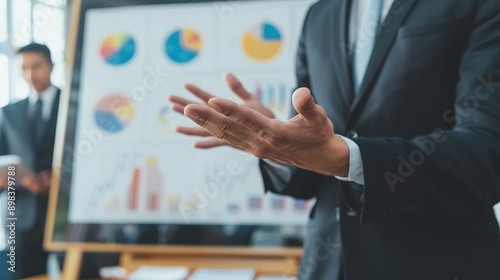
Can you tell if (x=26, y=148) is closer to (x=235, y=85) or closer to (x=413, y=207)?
(x=235, y=85)

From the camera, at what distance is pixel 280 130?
585 millimetres

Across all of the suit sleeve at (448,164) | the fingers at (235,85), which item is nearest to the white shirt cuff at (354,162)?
the suit sleeve at (448,164)

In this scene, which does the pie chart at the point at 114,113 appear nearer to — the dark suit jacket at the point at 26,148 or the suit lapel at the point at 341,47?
the dark suit jacket at the point at 26,148

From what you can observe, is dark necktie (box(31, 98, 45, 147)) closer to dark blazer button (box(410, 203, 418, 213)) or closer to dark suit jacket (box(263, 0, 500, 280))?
dark suit jacket (box(263, 0, 500, 280))

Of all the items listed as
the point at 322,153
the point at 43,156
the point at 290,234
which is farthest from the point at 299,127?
the point at 43,156

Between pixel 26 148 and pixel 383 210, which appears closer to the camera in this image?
pixel 383 210

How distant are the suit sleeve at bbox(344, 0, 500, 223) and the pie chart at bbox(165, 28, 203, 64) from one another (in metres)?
1.46

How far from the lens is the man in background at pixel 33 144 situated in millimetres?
2291

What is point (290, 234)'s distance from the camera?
192 cm

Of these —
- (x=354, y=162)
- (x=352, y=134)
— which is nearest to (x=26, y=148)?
(x=352, y=134)

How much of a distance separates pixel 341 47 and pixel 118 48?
4.66 feet

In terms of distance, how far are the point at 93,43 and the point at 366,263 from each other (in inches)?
68.7

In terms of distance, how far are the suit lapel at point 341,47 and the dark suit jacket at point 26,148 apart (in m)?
1.82

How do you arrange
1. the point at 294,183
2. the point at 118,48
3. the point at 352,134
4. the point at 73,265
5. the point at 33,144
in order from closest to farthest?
1. the point at 352,134
2. the point at 294,183
3. the point at 73,265
4. the point at 118,48
5. the point at 33,144
